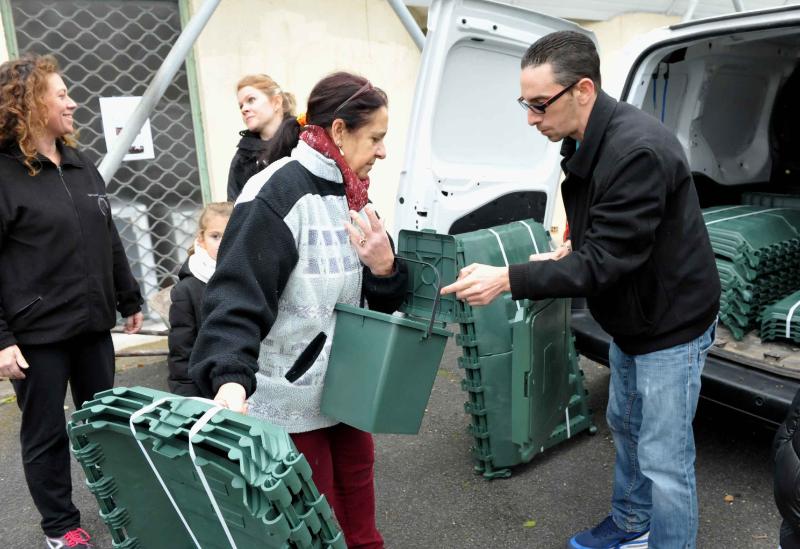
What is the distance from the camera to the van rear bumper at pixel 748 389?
105 inches

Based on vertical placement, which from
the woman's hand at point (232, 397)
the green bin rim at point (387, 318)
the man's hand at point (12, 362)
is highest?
the green bin rim at point (387, 318)

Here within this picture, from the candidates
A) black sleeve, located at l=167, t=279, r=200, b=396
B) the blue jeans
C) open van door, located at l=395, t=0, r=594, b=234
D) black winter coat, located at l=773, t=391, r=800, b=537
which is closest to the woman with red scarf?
the blue jeans

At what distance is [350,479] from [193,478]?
928 millimetres

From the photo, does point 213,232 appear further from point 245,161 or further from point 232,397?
point 232,397

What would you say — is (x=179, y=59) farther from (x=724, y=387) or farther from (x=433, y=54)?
(x=724, y=387)

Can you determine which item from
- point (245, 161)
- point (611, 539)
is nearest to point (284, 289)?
point (611, 539)

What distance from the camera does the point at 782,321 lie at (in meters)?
3.26

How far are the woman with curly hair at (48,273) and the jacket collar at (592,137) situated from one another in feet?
5.95

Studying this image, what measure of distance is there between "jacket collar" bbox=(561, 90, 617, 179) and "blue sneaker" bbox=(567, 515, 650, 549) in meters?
1.40

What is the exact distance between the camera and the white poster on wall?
4.79m

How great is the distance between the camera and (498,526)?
2781mm

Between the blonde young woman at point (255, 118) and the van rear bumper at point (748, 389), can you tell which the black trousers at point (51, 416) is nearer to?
the blonde young woman at point (255, 118)

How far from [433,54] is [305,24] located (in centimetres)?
260

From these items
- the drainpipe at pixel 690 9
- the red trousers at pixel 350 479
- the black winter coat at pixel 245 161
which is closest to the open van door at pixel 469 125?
the black winter coat at pixel 245 161
